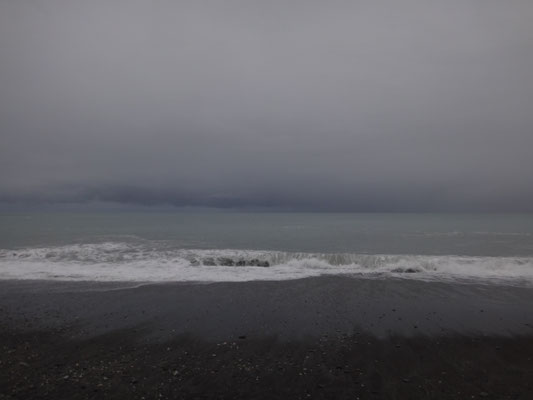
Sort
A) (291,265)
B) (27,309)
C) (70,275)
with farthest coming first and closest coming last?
1. (291,265)
2. (70,275)
3. (27,309)

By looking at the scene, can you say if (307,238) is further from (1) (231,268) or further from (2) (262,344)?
(2) (262,344)

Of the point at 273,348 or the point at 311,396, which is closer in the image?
the point at 311,396

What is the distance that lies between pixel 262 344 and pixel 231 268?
542 inches

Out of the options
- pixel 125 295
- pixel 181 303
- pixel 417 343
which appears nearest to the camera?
pixel 417 343

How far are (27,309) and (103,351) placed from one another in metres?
7.07

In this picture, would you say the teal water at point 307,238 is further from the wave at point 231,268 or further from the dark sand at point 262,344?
the dark sand at point 262,344

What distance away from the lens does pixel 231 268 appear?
23359 millimetres

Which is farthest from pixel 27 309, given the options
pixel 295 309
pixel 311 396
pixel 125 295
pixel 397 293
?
pixel 397 293

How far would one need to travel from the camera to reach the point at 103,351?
9.23m

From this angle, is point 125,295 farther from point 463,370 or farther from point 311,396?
point 463,370

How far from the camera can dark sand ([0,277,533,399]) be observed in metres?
7.40

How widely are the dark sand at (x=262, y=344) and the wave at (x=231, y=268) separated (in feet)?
11.9

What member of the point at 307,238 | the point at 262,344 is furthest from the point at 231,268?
the point at 307,238

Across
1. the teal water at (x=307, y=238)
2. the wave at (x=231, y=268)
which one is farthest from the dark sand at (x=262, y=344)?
the teal water at (x=307, y=238)
